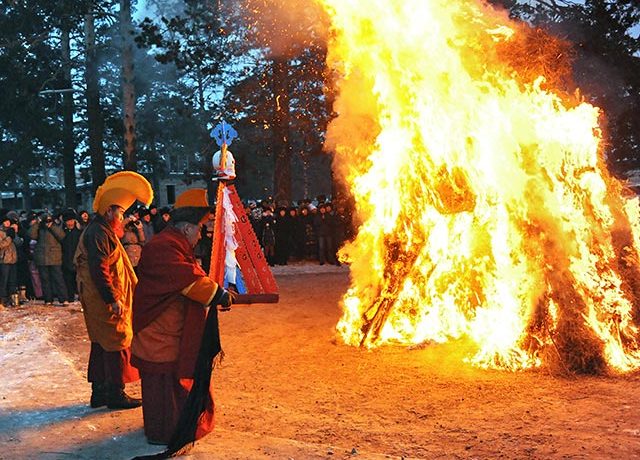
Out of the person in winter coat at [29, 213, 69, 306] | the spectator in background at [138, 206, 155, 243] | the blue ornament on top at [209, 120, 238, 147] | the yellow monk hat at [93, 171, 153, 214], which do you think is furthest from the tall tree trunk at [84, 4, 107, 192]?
the yellow monk hat at [93, 171, 153, 214]

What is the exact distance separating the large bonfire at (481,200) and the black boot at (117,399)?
3.43 m

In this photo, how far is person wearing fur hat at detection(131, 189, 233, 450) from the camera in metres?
4.93

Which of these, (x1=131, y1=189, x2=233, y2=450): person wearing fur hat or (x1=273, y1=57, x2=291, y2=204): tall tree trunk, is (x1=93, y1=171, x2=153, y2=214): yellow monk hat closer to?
(x1=131, y1=189, x2=233, y2=450): person wearing fur hat

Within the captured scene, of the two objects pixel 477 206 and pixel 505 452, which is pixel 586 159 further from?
pixel 505 452

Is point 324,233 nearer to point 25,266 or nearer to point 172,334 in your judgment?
point 25,266

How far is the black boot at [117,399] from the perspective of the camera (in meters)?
5.87

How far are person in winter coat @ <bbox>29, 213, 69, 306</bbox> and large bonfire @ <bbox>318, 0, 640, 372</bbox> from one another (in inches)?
261

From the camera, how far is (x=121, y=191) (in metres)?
6.04

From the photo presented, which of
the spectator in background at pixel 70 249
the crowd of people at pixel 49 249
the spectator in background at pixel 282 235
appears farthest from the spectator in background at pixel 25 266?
the spectator in background at pixel 282 235

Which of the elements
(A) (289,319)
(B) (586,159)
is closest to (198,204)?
(B) (586,159)

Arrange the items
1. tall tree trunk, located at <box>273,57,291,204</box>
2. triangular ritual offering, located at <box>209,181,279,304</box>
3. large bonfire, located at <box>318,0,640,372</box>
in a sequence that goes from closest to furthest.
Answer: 1. large bonfire, located at <box>318,0,640,372</box>
2. triangular ritual offering, located at <box>209,181,279,304</box>
3. tall tree trunk, located at <box>273,57,291,204</box>

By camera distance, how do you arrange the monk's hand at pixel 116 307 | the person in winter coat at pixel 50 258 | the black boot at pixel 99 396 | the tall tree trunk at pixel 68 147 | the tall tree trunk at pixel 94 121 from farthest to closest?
1. the tall tree trunk at pixel 68 147
2. the tall tree trunk at pixel 94 121
3. the person in winter coat at pixel 50 258
4. the black boot at pixel 99 396
5. the monk's hand at pixel 116 307

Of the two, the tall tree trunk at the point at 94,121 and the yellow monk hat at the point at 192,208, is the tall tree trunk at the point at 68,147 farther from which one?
the yellow monk hat at the point at 192,208

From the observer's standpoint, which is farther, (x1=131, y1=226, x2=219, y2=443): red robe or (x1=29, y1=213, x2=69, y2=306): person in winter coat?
(x1=29, y1=213, x2=69, y2=306): person in winter coat
